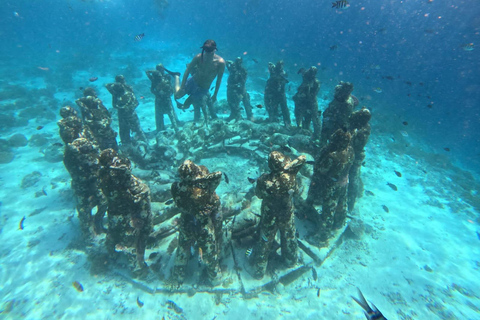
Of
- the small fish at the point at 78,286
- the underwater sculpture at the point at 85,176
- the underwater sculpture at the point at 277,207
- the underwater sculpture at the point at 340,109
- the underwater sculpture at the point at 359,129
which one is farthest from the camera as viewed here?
the underwater sculpture at the point at 340,109

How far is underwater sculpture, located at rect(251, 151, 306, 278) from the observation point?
424 centimetres

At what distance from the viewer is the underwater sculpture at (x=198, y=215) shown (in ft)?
12.8

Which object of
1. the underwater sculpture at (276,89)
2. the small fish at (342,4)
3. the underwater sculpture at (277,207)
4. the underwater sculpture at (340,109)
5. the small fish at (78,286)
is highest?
the small fish at (342,4)

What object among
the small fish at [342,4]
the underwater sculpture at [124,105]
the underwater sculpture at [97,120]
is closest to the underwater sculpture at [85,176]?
the underwater sculpture at [97,120]

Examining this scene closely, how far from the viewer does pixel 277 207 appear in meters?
4.55

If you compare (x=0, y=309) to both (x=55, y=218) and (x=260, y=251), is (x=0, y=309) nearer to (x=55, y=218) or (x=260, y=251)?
(x=55, y=218)

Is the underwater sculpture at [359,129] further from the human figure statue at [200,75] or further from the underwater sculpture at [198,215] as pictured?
the human figure statue at [200,75]

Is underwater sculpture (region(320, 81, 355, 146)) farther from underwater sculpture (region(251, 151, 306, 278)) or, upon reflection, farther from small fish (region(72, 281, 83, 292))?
small fish (region(72, 281, 83, 292))

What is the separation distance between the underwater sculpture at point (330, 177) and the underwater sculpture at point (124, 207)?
4.87 metres

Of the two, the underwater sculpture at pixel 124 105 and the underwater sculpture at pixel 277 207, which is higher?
the underwater sculpture at pixel 124 105

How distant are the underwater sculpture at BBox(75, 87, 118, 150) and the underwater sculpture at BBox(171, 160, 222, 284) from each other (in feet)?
22.0

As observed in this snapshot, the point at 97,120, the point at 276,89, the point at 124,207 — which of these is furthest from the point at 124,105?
the point at 276,89

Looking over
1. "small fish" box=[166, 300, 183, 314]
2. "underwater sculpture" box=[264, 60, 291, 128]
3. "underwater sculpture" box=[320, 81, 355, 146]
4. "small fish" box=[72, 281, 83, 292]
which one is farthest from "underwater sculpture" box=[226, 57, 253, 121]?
"small fish" box=[72, 281, 83, 292]

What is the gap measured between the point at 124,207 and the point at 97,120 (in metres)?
5.98
